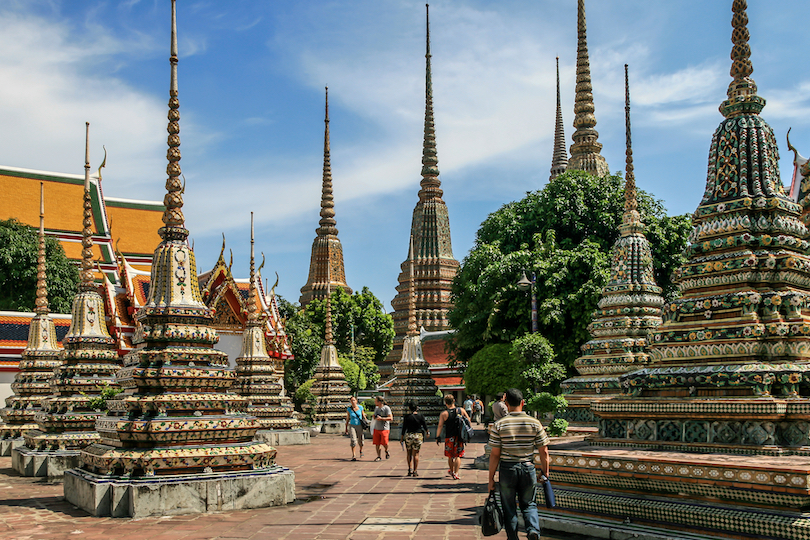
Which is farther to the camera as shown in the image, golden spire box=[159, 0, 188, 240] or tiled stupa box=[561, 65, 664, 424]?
tiled stupa box=[561, 65, 664, 424]

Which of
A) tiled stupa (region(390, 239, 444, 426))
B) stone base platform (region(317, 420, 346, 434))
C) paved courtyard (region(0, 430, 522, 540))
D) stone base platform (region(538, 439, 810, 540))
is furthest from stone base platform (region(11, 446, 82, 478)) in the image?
stone base platform (region(317, 420, 346, 434))

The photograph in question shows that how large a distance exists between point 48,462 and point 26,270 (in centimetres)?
2571

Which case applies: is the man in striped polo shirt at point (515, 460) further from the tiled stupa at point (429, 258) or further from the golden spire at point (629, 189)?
the tiled stupa at point (429, 258)

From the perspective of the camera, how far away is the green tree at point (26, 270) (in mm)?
36406

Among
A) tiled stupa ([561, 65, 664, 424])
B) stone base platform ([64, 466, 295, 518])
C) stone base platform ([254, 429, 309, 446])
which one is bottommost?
stone base platform ([254, 429, 309, 446])

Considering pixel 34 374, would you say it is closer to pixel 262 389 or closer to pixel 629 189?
pixel 262 389

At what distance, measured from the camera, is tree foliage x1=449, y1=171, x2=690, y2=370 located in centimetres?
2541

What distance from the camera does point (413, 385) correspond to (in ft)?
91.0

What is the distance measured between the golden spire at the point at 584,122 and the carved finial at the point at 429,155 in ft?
35.2

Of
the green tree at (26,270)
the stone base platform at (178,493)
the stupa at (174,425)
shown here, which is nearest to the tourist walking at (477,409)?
the green tree at (26,270)

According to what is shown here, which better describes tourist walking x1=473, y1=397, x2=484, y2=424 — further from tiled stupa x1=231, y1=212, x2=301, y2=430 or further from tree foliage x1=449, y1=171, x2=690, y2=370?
tiled stupa x1=231, y1=212, x2=301, y2=430

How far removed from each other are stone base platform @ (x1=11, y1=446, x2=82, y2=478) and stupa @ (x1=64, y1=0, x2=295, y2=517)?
11.4ft

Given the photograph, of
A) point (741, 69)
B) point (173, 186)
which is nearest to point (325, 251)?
point (173, 186)

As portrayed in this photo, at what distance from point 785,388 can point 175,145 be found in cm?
917
